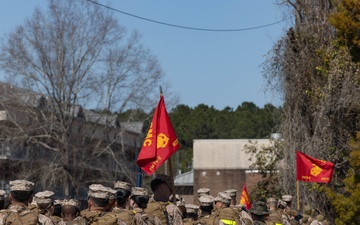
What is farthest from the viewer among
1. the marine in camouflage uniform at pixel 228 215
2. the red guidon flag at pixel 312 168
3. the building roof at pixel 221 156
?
the building roof at pixel 221 156

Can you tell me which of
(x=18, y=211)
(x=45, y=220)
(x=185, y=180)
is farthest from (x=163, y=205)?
(x=185, y=180)

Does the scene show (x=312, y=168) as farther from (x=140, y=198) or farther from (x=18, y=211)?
(x=18, y=211)

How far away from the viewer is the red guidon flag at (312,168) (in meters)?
23.3

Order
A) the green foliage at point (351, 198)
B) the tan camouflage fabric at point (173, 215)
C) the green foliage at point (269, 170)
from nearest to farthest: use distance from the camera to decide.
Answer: the tan camouflage fabric at point (173, 215)
the green foliage at point (351, 198)
the green foliage at point (269, 170)

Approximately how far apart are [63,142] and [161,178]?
36.1 meters

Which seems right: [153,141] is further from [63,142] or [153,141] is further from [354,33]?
[63,142]

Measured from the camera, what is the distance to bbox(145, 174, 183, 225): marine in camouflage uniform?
1091cm

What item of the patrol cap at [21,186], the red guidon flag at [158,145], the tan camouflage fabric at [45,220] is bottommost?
the tan camouflage fabric at [45,220]

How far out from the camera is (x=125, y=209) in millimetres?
9852

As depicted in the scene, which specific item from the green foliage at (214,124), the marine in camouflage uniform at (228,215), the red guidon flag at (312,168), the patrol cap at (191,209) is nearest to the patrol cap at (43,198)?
the marine in camouflage uniform at (228,215)

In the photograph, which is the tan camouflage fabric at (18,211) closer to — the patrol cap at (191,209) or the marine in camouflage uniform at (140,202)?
the marine in camouflage uniform at (140,202)

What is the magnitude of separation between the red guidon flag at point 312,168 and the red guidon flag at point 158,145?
10.1m

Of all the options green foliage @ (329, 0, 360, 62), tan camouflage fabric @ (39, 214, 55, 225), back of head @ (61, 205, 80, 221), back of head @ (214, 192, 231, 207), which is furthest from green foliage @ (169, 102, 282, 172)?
tan camouflage fabric @ (39, 214, 55, 225)

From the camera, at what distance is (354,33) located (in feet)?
78.5
